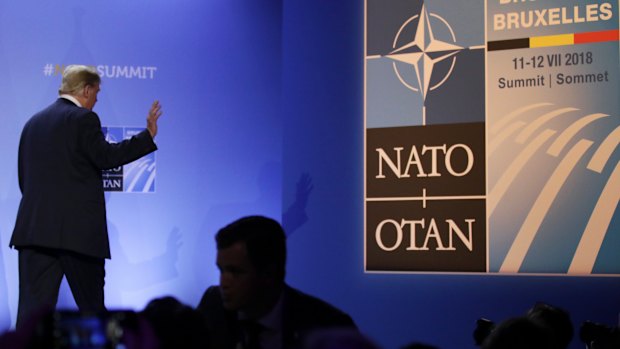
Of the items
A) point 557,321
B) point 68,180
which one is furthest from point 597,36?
point 68,180

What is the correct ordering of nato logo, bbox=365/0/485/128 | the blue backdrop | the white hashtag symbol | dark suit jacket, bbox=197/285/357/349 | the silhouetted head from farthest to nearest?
1. the white hashtag symbol
2. the blue backdrop
3. nato logo, bbox=365/0/485/128
4. the silhouetted head
5. dark suit jacket, bbox=197/285/357/349

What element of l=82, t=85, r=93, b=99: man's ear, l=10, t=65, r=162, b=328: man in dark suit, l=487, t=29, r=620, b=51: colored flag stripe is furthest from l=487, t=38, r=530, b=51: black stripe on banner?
l=82, t=85, r=93, b=99: man's ear

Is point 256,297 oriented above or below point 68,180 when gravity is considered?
below

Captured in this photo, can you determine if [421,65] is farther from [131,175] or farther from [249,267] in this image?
[249,267]

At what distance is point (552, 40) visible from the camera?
468 cm

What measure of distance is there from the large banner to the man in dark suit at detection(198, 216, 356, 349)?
6.89 ft

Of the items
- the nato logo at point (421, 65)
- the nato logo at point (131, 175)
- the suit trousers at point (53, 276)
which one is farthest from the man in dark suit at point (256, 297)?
the nato logo at point (131, 175)

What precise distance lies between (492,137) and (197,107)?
1.95 meters

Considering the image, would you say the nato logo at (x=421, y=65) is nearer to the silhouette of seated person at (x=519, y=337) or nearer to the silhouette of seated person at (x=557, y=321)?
the silhouette of seated person at (x=557, y=321)

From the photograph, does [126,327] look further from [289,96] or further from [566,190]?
[289,96]

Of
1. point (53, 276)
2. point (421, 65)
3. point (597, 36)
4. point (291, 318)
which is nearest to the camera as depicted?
point (291, 318)

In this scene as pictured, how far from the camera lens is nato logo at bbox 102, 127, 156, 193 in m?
5.65

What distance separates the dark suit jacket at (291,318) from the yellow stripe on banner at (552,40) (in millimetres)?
2556

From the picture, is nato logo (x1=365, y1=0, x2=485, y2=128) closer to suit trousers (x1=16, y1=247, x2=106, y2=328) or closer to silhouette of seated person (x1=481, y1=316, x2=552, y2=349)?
suit trousers (x1=16, y1=247, x2=106, y2=328)
